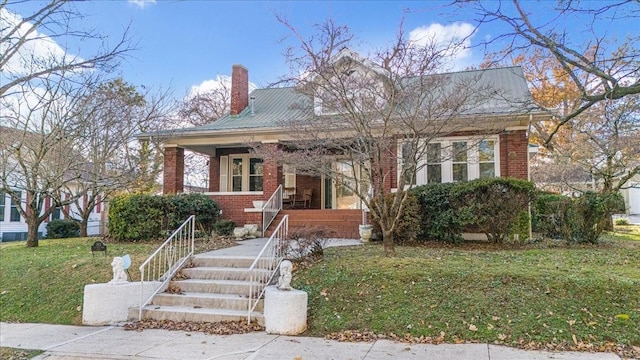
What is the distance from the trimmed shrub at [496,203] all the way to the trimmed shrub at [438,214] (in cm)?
31

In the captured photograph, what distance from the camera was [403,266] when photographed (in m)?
7.41

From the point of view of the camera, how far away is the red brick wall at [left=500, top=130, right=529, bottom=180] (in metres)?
12.2

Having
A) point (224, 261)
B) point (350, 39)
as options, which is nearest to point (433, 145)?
point (350, 39)

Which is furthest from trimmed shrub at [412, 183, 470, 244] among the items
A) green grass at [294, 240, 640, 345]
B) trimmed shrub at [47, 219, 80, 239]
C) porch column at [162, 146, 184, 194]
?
trimmed shrub at [47, 219, 80, 239]

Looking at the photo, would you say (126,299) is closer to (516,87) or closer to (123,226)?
(123,226)

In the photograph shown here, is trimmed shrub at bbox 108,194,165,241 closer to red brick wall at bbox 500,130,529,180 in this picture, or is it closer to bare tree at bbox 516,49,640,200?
red brick wall at bbox 500,130,529,180

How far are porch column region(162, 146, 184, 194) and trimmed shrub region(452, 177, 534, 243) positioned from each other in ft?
31.7

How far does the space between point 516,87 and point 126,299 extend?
45.3ft

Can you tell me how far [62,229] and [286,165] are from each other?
13627mm

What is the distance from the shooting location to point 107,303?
679 centimetres

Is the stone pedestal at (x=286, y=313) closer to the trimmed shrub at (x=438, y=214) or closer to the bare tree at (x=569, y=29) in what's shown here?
the bare tree at (x=569, y=29)

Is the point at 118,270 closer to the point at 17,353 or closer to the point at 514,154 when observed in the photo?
the point at 17,353

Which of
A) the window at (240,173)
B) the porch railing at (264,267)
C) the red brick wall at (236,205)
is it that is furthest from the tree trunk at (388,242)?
the window at (240,173)

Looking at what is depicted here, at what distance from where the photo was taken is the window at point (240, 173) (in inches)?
664
